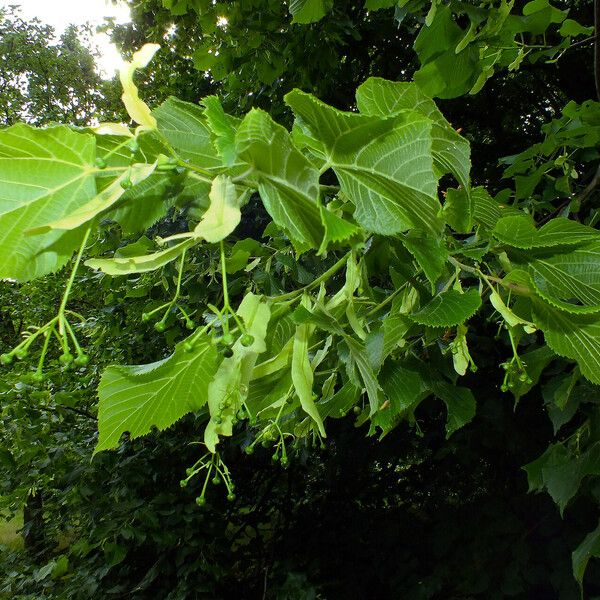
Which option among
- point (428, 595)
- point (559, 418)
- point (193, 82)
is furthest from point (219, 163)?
point (193, 82)

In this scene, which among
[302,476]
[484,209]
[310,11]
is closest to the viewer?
[484,209]

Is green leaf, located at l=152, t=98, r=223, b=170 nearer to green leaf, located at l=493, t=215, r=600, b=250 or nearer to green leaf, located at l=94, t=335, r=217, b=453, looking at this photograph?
green leaf, located at l=94, t=335, r=217, b=453

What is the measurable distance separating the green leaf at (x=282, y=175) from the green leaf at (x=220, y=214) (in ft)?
0.08

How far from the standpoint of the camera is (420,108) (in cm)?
48

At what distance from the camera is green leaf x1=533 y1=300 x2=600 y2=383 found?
1.86 ft

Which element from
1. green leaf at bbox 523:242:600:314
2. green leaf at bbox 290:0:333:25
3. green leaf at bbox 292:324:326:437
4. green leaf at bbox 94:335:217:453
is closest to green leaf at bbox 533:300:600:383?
green leaf at bbox 523:242:600:314

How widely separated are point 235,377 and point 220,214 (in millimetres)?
193

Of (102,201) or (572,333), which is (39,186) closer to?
(102,201)

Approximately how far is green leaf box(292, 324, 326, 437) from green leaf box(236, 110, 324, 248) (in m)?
0.15

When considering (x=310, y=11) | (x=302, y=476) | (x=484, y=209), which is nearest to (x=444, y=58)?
(x=310, y=11)

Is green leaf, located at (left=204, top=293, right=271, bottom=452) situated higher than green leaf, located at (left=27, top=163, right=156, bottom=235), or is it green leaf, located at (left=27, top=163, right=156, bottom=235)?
green leaf, located at (left=27, top=163, right=156, bottom=235)

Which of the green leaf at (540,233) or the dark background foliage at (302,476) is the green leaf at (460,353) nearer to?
the green leaf at (540,233)

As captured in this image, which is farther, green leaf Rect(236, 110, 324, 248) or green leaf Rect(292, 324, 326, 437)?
green leaf Rect(292, 324, 326, 437)

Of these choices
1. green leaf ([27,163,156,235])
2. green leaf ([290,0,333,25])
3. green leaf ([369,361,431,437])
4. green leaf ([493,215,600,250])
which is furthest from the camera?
green leaf ([290,0,333,25])
